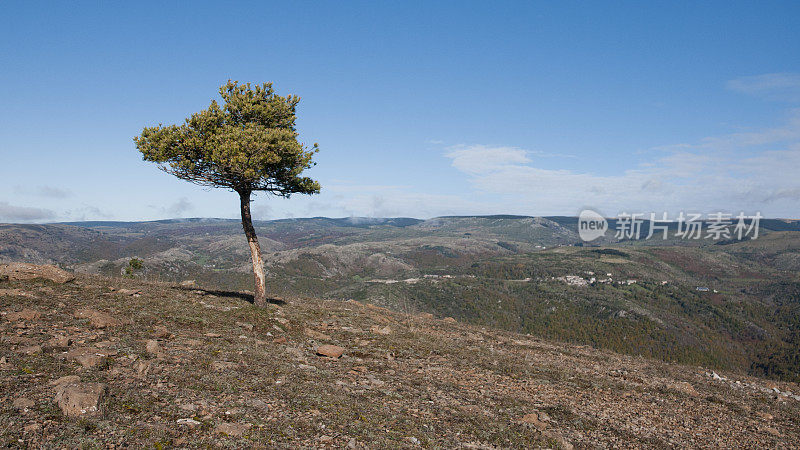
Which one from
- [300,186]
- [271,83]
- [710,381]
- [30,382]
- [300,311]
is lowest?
[710,381]

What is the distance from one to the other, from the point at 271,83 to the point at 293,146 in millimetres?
5326

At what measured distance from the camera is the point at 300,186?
24.9 metres

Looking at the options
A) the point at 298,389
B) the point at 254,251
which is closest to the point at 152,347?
the point at 298,389

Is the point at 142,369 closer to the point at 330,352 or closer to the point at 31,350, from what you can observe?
the point at 31,350

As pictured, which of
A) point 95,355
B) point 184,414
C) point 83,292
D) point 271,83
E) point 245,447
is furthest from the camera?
point 271,83

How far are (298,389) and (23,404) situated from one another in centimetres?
639

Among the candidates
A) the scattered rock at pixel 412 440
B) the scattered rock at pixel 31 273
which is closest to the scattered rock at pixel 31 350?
the scattered rock at pixel 412 440

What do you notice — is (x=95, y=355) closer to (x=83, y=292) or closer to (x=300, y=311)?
(x=83, y=292)

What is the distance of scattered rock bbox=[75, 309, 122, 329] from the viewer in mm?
15445

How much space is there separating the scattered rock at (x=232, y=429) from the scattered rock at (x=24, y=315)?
1154cm

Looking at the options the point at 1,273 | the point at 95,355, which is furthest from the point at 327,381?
the point at 1,273

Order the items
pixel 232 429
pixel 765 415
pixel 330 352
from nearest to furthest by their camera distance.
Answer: pixel 232 429 → pixel 765 415 → pixel 330 352

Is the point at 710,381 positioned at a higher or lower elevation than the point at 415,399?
lower

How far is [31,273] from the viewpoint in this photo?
22.9 m
